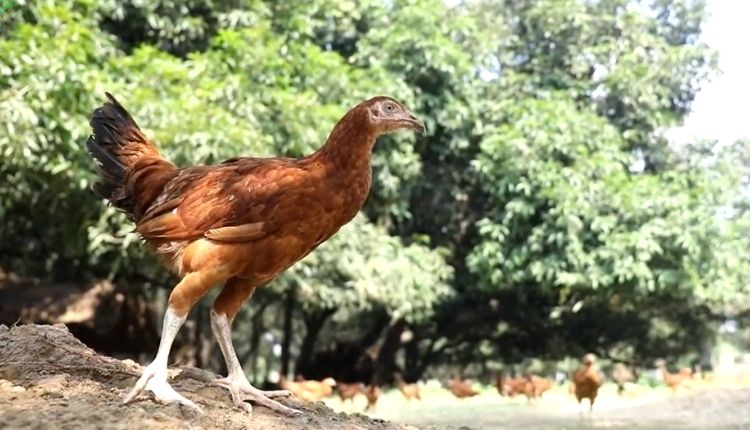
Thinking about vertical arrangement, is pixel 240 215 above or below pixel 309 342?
below

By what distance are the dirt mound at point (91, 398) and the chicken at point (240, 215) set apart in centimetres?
9

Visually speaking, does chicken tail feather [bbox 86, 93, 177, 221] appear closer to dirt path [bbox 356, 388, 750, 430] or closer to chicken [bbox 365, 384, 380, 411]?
dirt path [bbox 356, 388, 750, 430]

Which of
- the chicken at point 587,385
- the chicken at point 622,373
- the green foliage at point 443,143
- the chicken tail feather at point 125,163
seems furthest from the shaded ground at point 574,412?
the chicken at point 622,373

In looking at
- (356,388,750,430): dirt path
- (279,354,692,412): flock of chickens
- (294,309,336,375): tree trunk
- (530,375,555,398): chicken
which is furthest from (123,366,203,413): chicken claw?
(294,309,336,375): tree trunk

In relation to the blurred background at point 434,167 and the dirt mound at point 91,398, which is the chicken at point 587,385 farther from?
the dirt mound at point 91,398

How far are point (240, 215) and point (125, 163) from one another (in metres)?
0.64

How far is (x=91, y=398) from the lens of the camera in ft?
6.52

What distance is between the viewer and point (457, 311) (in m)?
10.8

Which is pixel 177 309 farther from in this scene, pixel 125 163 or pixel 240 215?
pixel 125 163

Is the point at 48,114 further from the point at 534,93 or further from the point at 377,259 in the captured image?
the point at 534,93

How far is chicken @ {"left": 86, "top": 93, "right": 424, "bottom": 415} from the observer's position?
84.0 inches

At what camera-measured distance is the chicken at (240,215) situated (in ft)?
7.00

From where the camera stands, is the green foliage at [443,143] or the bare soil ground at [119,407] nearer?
the bare soil ground at [119,407]

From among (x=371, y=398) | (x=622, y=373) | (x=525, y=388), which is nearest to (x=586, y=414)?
(x=525, y=388)
